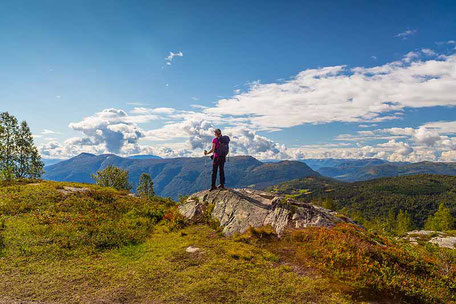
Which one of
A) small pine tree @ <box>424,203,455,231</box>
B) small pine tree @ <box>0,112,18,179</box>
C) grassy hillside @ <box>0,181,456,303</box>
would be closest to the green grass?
grassy hillside @ <box>0,181,456,303</box>

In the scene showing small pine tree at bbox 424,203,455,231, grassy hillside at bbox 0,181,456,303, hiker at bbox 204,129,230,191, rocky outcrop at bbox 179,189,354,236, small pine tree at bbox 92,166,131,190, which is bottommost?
small pine tree at bbox 424,203,455,231

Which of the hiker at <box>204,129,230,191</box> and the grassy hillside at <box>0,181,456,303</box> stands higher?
the hiker at <box>204,129,230,191</box>

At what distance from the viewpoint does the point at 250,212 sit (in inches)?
685

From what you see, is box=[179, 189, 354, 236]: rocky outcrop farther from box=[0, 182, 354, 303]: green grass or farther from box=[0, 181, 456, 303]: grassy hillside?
box=[0, 182, 354, 303]: green grass

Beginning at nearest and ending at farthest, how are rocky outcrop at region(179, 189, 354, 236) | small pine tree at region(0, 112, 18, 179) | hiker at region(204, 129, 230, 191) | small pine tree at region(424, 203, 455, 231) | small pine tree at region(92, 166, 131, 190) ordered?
rocky outcrop at region(179, 189, 354, 236) → hiker at region(204, 129, 230, 191) → small pine tree at region(0, 112, 18, 179) → small pine tree at region(92, 166, 131, 190) → small pine tree at region(424, 203, 455, 231)

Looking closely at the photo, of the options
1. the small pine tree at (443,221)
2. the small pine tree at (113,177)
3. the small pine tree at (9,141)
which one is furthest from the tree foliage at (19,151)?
the small pine tree at (443,221)

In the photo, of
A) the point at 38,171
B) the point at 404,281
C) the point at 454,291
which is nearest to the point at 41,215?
the point at 404,281

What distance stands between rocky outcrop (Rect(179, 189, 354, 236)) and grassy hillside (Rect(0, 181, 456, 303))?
1222mm

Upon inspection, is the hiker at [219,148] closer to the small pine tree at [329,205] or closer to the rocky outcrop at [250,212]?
the rocky outcrop at [250,212]

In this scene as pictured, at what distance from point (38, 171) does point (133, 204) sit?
59759 millimetres

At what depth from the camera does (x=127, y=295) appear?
8695 millimetres

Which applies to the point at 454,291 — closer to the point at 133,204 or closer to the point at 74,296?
the point at 74,296

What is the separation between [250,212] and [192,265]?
23.4 ft

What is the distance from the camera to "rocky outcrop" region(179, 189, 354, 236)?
626 inches
